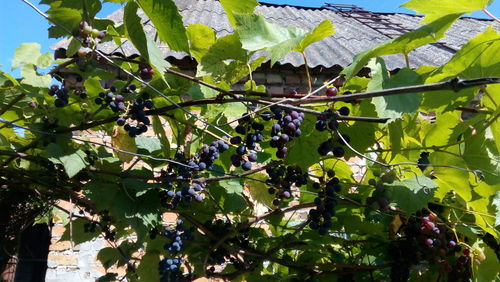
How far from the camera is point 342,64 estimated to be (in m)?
3.60

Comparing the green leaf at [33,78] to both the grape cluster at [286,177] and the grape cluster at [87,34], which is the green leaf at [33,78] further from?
the grape cluster at [286,177]

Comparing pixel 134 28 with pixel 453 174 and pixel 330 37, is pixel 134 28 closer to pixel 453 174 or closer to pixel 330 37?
pixel 453 174

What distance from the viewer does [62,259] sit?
2865 millimetres

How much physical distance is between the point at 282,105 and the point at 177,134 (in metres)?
0.54

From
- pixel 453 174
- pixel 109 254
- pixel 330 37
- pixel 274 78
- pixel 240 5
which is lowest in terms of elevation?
pixel 109 254

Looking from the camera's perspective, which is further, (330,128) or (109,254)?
(109,254)

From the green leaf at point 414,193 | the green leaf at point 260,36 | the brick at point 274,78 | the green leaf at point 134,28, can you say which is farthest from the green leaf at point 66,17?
the brick at point 274,78

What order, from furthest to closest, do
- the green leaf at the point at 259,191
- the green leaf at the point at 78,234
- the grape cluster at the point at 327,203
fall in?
the green leaf at the point at 78,234 → the green leaf at the point at 259,191 → the grape cluster at the point at 327,203

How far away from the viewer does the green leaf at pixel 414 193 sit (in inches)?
53.4

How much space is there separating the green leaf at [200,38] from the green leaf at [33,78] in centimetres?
38

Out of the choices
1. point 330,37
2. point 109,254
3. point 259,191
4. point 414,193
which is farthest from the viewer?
point 330,37

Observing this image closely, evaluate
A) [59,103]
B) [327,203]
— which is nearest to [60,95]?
[59,103]

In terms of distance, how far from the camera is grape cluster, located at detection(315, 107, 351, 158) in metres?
1.10

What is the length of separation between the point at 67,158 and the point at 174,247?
0.40m
